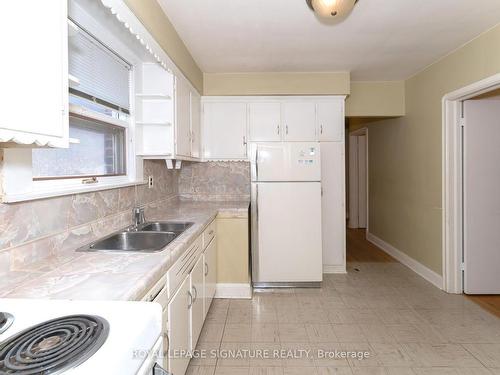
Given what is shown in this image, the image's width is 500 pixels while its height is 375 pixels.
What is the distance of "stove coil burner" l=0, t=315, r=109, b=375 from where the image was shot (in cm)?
63

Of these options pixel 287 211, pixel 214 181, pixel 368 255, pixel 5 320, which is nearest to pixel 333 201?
pixel 287 211

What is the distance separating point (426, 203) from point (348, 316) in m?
1.74

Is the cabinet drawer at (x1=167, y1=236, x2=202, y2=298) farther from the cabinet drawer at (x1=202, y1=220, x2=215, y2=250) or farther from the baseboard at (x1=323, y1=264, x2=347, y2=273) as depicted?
the baseboard at (x1=323, y1=264, x2=347, y2=273)

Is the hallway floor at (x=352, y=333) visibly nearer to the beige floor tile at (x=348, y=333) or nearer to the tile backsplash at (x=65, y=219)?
the beige floor tile at (x=348, y=333)

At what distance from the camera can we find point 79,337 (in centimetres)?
73

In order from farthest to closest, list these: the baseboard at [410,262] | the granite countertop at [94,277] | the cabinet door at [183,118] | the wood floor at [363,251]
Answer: the wood floor at [363,251] < the baseboard at [410,262] < the cabinet door at [183,118] < the granite countertop at [94,277]

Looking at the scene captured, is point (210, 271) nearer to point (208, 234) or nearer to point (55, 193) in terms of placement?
point (208, 234)

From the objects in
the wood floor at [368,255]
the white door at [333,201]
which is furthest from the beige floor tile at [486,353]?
the white door at [333,201]

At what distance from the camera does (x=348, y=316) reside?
267 centimetres

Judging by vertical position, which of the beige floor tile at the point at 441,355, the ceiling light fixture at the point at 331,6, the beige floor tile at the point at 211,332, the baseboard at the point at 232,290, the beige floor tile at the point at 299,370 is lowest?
the beige floor tile at the point at 299,370

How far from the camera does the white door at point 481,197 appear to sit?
119 inches

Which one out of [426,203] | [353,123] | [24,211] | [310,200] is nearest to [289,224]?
[310,200]

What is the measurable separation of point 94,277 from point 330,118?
10.4 ft

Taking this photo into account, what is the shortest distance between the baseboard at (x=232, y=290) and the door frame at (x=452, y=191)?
6.76 feet
